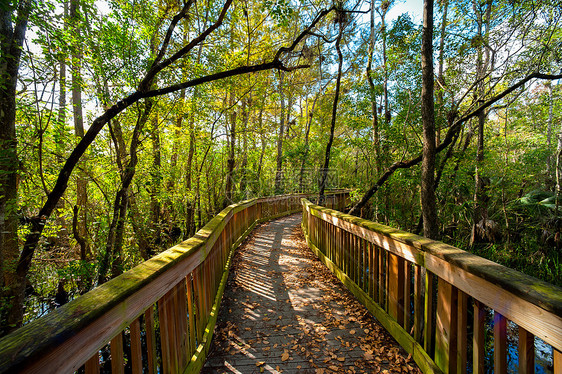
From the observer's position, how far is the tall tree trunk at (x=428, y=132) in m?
3.42

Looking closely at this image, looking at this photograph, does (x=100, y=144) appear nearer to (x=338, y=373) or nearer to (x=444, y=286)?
(x=338, y=373)

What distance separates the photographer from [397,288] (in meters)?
2.62

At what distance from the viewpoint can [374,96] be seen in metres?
8.05

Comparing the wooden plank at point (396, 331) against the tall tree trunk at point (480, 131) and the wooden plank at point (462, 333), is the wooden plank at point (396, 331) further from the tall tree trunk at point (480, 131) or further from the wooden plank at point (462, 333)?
the tall tree trunk at point (480, 131)

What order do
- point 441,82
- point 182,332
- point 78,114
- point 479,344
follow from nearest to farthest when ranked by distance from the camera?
point 479,344 → point 182,332 → point 78,114 → point 441,82

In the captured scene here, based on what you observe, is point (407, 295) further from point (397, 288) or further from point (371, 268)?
point (371, 268)

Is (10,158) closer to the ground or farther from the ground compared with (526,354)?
farther from the ground

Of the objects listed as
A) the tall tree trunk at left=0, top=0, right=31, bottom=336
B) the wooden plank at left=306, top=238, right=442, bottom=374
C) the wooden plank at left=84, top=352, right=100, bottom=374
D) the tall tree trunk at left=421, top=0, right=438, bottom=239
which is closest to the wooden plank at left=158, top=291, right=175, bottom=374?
the wooden plank at left=84, top=352, right=100, bottom=374

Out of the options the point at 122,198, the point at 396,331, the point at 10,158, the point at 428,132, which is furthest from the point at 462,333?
the point at 122,198

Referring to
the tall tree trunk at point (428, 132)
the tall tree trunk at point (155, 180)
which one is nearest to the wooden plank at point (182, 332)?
the tall tree trunk at point (428, 132)

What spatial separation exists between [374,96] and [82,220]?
31.7 feet

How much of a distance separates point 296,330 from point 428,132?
10.8 ft

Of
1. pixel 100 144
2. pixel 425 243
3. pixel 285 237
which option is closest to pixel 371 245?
pixel 425 243

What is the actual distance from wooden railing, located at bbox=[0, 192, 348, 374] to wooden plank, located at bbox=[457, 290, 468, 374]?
84.4 inches
